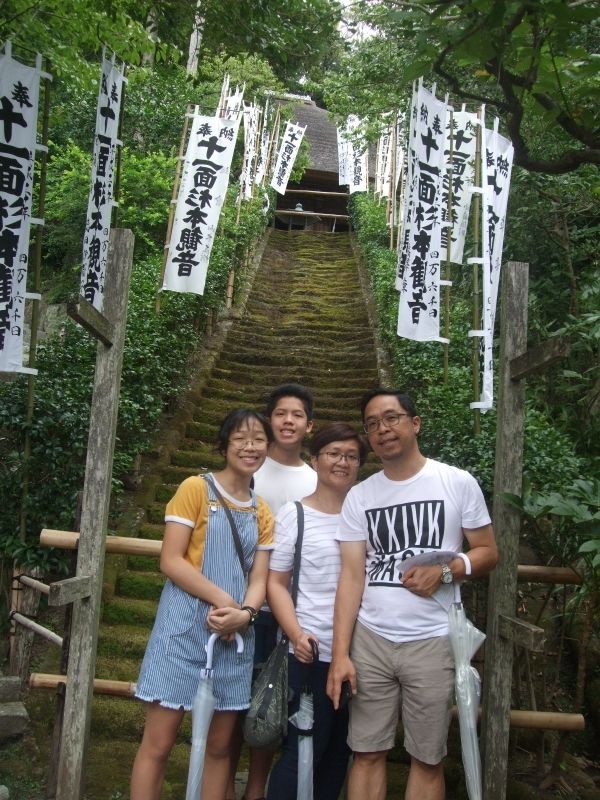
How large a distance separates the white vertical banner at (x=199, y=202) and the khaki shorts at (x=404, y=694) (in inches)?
220

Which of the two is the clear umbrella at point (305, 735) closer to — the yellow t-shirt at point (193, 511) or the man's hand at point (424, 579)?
the man's hand at point (424, 579)

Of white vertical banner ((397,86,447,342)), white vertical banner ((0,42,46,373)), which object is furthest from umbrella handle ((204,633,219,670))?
white vertical banner ((397,86,447,342))

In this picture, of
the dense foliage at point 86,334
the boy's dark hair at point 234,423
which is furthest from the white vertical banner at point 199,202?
the boy's dark hair at point 234,423

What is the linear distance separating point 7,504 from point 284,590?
2699 millimetres

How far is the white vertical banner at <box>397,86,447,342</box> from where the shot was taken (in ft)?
21.1

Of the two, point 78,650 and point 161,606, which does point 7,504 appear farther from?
point 161,606

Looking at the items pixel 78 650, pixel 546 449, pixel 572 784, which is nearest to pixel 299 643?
pixel 78 650

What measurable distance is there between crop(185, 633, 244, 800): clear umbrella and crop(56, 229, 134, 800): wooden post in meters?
0.76

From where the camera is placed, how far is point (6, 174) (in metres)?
4.48

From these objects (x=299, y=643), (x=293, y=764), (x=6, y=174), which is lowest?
(x=293, y=764)

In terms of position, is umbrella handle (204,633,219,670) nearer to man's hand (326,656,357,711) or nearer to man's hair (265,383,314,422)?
man's hand (326,656,357,711)

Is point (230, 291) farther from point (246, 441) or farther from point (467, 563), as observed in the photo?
point (467, 563)

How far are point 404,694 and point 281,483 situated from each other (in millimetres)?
1072

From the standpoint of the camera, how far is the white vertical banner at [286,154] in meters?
15.3
